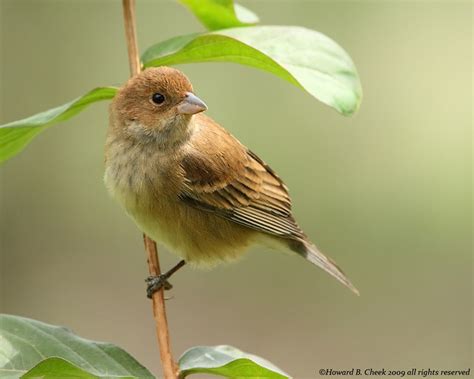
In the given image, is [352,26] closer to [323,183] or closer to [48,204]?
[323,183]

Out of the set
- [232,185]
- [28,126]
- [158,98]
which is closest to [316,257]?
[232,185]

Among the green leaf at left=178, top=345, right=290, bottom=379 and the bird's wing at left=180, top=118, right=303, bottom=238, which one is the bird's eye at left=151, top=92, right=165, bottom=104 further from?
the green leaf at left=178, top=345, right=290, bottom=379

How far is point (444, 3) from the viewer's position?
796 cm

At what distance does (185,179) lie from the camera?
11.2ft

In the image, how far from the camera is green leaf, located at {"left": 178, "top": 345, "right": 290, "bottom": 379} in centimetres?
217

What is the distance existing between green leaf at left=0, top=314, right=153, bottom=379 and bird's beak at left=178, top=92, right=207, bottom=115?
3.61 ft

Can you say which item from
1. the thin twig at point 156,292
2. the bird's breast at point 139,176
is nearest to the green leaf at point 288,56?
the thin twig at point 156,292

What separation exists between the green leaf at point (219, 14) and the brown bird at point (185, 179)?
1.01 feet

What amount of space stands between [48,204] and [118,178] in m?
4.39

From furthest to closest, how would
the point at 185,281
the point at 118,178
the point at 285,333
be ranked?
the point at 185,281 < the point at 285,333 < the point at 118,178

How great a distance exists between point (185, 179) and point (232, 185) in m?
0.28

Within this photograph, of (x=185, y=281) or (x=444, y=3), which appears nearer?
(x=185, y=281)

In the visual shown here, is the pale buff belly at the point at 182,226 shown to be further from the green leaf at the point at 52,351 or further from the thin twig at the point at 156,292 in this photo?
the green leaf at the point at 52,351

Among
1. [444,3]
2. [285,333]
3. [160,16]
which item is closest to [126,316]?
[285,333]
